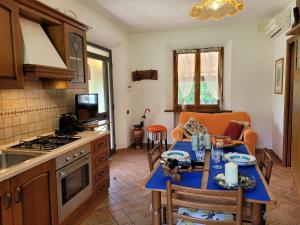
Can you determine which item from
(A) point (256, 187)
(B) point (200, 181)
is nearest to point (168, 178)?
(B) point (200, 181)

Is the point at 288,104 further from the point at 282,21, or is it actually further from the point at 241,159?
the point at 241,159

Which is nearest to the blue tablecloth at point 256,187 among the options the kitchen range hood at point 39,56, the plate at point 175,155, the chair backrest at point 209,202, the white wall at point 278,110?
the chair backrest at point 209,202

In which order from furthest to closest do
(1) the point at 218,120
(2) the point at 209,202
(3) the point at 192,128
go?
(1) the point at 218,120 → (3) the point at 192,128 → (2) the point at 209,202

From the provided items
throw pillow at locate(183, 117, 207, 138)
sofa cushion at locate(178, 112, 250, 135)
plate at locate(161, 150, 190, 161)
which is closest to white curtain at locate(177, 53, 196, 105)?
sofa cushion at locate(178, 112, 250, 135)

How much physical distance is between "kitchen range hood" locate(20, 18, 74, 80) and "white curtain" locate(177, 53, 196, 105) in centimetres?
331

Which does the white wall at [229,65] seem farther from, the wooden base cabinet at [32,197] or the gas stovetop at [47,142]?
the wooden base cabinet at [32,197]

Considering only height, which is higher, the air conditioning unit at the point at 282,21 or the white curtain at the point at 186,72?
the air conditioning unit at the point at 282,21

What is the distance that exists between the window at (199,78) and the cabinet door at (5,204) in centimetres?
430

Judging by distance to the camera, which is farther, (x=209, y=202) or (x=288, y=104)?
(x=288, y=104)

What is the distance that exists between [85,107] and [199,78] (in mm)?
3026

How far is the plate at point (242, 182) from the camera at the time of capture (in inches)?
56.7

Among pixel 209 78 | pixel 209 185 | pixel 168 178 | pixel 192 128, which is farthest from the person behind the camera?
pixel 209 78

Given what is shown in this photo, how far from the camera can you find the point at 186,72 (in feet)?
17.8

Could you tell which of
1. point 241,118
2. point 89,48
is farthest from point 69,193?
point 241,118
